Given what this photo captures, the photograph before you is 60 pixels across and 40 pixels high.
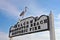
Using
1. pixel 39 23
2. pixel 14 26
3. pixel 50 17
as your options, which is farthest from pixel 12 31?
pixel 50 17

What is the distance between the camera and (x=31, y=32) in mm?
17812

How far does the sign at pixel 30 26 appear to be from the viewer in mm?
16547

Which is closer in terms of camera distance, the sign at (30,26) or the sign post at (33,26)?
the sign post at (33,26)

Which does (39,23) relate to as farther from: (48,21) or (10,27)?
(10,27)

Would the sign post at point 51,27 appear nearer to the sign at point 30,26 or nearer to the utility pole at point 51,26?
the utility pole at point 51,26

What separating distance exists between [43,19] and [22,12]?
464 centimetres

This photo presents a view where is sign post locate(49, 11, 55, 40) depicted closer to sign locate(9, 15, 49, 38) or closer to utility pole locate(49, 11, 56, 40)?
utility pole locate(49, 11, 56, 40)

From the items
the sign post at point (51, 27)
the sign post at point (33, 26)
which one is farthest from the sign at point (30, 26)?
the sign post at point (51, 27)

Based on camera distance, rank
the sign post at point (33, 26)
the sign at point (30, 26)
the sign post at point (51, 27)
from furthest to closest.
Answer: the sign at point (30, 26), the sign post at point (33, 26), the sign post at point (51, 27)

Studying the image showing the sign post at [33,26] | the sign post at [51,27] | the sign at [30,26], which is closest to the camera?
the sign post at [51,27]

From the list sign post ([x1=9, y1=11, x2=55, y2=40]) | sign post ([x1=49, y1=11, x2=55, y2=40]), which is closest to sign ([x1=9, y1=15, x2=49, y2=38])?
sign post ([x1=9, y1=11, x2=55, y2=40])

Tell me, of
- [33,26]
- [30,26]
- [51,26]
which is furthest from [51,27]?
[30,26]

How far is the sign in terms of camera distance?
16.5 meters

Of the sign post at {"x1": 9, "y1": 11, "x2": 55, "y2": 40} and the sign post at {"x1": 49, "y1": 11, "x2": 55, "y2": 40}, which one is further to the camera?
the sign post at {"x1": 9, "y1": 11, "x2": 55, "y2": 40}
